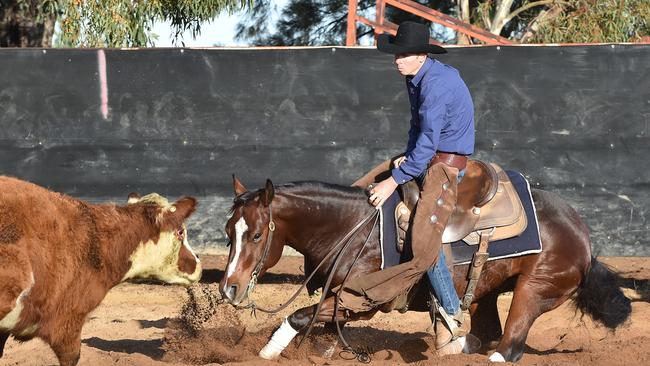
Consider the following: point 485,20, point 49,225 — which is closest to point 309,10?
point 485,20

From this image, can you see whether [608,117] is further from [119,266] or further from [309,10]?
[309,10]

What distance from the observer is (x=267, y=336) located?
295 inches

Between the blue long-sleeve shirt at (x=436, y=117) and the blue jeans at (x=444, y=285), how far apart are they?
2.04ft

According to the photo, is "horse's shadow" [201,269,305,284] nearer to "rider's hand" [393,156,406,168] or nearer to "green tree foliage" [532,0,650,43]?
"rider's hand" [393,156,406,168]

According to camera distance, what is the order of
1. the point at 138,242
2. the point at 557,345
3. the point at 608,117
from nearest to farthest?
1. the point at 138,242
2. the point at 557,345
3. the point at 608,117

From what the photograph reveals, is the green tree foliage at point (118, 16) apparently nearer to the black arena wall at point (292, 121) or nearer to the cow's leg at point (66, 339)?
→ the black arena wall at point (292, 121)

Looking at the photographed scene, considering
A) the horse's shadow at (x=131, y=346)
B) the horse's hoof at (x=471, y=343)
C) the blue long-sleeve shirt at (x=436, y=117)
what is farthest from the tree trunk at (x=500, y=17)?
the horse's hoof at (x=471, y=343)

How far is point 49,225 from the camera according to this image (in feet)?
19.3

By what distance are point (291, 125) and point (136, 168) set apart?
181 cm

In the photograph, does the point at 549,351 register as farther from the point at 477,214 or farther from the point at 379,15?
the point at 379,15

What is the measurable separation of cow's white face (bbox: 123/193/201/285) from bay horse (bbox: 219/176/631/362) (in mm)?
562

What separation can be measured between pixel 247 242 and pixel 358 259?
30.6 inches

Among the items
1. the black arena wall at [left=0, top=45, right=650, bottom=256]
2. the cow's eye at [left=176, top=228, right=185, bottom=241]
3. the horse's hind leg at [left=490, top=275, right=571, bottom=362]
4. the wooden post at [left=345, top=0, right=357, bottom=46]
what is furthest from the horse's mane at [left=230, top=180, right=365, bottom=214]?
the wooden post at [left=345, top=0, right=357, bottom=46]

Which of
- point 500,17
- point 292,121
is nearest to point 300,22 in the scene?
point 500,17
